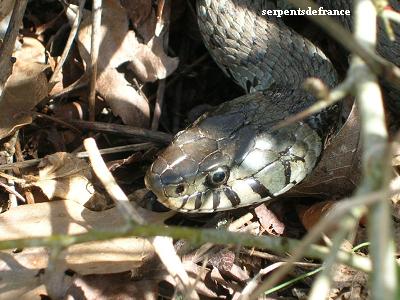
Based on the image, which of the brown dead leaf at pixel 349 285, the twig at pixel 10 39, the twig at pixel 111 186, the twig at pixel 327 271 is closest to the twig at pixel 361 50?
the twig at pixel 327 271

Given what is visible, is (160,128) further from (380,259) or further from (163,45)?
(380,259)

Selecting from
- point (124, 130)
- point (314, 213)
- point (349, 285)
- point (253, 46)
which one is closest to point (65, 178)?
point (124, 130)

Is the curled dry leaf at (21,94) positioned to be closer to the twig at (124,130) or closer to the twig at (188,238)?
the twig at (124,130)

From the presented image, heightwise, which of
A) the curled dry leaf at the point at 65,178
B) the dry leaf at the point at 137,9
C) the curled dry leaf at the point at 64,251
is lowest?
the curled dry leaf at the point at 64,251

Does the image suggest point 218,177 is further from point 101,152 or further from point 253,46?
point 253,46

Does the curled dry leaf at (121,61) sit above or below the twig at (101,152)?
above

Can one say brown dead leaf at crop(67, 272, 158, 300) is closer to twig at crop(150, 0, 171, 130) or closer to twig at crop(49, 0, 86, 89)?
twig at crop(150, 0, 171, 130)
